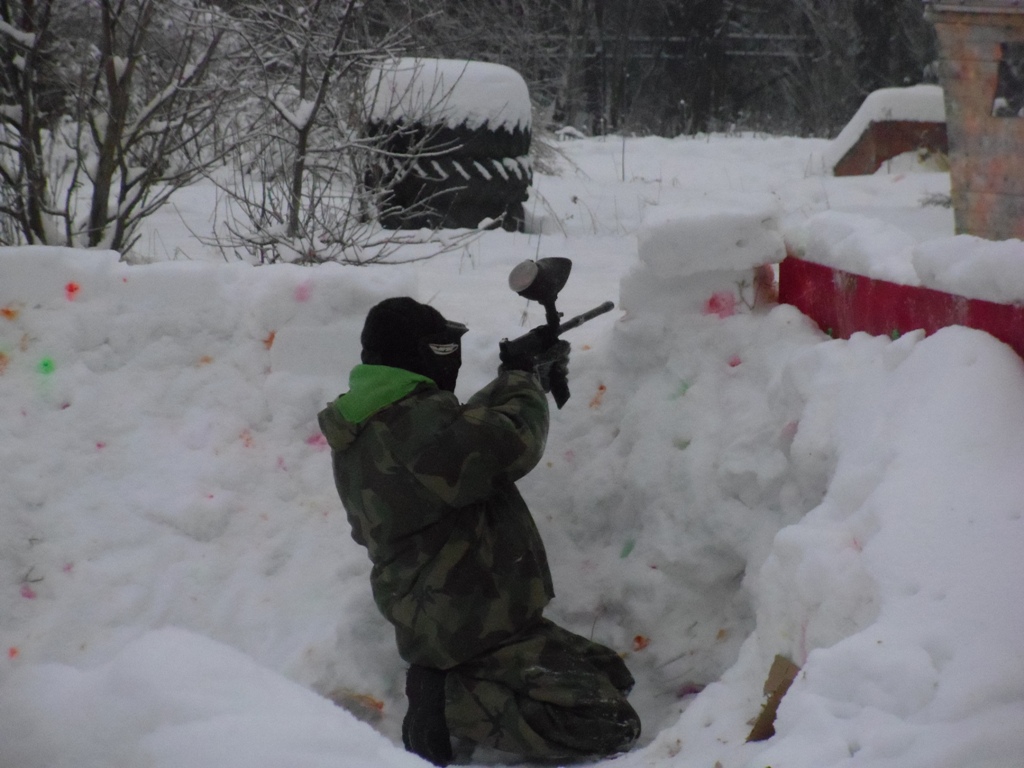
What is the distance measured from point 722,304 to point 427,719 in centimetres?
168

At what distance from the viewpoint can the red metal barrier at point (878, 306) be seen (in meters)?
2.64

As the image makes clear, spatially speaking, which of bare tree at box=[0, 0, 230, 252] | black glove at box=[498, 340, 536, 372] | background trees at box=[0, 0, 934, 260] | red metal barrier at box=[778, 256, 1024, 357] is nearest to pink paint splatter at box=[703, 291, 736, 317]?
red metal barrier at box=[778, 256, 1024, 357]

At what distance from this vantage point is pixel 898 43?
20.4m

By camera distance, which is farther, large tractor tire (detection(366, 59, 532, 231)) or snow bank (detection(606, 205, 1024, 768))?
large tractor tire (detection(366, 59, 532, 231))

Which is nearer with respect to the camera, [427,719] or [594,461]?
[427,719]

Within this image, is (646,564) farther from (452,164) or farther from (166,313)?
(452,164)

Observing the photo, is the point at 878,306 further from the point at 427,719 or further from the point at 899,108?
the point at 899,108

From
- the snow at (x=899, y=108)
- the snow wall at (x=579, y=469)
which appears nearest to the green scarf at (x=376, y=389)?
the snow wall at (x=579, y=469)

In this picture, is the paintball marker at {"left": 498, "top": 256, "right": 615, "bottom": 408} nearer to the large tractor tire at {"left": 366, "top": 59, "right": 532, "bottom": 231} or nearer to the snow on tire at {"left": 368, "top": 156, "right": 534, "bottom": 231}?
the large tractor tire at {"left": 366, "top": 59, "right": 532, "bottom": 231}

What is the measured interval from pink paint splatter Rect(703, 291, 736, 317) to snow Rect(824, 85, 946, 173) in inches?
325

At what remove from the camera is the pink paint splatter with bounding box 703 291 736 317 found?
3.80 m

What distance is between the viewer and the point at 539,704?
311 cm

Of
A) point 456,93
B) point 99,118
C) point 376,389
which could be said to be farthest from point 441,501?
point 456,93

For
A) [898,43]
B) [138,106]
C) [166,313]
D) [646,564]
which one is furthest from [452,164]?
[898,43]
